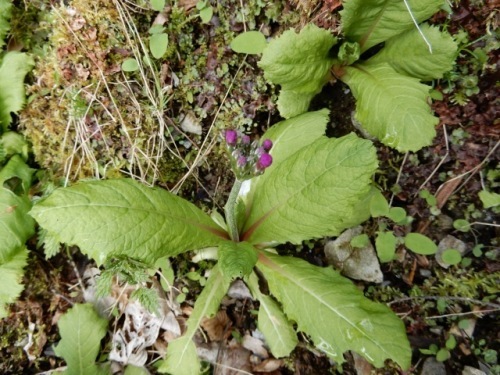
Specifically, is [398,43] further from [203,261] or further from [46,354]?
[46,354]

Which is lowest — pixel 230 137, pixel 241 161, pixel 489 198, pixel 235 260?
pixel 489 198

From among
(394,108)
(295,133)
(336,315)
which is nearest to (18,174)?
(295,133)

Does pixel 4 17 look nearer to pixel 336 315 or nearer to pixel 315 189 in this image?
pixel 315 189

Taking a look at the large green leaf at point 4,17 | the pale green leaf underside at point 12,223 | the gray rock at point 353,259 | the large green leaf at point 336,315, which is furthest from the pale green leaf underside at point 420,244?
the large green leaf at point 4,17

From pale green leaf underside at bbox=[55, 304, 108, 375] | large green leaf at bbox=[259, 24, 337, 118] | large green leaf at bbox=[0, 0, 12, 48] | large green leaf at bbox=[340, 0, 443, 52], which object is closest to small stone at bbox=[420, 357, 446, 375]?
large green leaf at bbox=[259, 24, 337, 118]

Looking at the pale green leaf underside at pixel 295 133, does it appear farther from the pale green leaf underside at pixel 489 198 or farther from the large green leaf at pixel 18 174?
the large green leaf at pixel 18 174

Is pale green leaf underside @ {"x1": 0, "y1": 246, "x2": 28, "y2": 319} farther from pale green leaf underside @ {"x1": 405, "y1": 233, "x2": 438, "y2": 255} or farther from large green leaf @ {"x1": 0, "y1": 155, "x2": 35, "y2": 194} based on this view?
pale green leaf underside @ {"x1": 405, "y1": 233, "x2": 438, "y2": 255}
